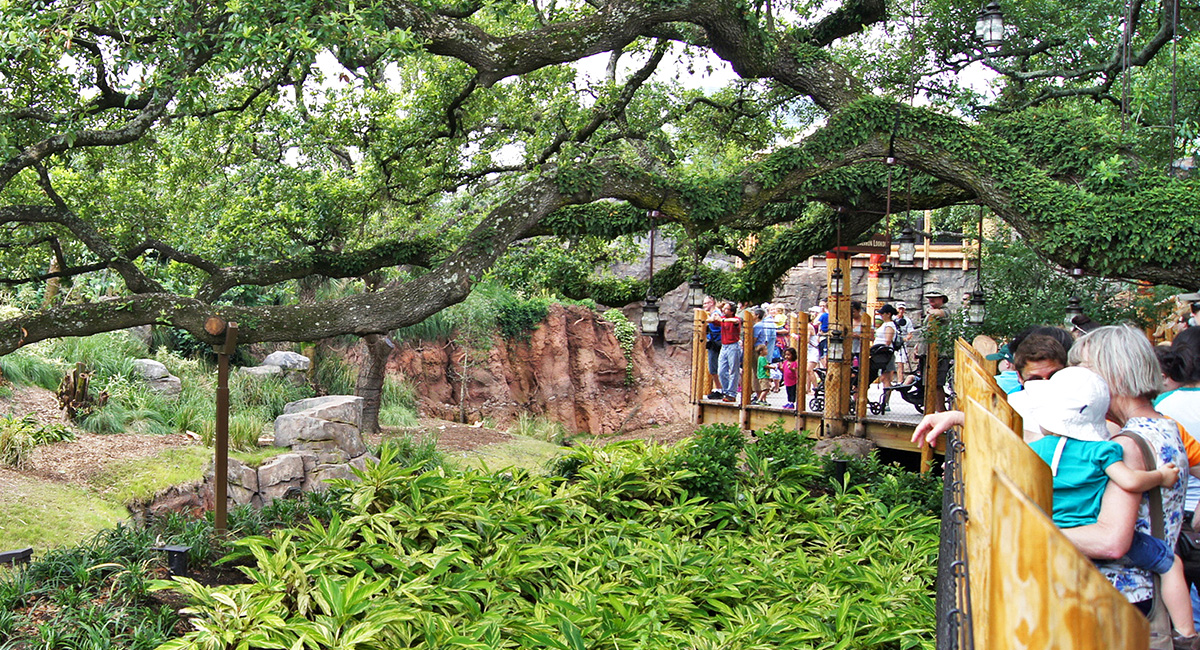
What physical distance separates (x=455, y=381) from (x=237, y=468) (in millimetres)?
10574

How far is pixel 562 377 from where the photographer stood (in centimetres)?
2353

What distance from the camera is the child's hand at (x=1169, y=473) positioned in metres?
2.67

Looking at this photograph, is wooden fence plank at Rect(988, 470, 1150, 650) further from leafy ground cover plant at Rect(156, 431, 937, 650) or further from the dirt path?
the dirt path

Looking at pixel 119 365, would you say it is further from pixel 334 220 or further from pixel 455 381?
pixel 455 381

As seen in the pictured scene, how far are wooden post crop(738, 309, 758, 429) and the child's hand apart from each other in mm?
10336

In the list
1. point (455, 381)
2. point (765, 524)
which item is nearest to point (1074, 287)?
point (765, 524)

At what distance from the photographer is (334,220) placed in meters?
10.6

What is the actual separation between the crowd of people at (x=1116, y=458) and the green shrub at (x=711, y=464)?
16.6ft

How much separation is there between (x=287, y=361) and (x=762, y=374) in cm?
867

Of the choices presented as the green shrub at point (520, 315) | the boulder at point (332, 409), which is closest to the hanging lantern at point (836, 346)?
the boulder at point (332, 409)

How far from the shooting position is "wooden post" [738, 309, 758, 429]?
13172mm

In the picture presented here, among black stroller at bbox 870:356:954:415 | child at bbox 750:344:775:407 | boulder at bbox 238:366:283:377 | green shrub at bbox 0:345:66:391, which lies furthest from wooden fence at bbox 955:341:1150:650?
boulder at bbox 238:366:283:377

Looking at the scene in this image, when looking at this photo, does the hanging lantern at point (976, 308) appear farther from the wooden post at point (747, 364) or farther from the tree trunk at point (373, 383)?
the tree trunk at point (373, 383)

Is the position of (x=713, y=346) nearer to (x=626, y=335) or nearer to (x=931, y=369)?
(x=931, y=369)
